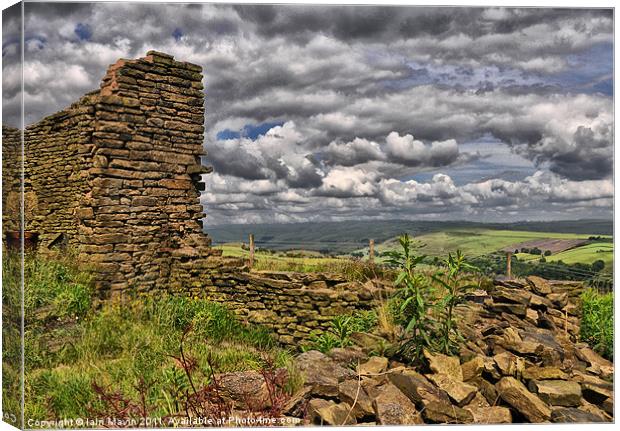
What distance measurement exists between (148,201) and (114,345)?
3.34 m

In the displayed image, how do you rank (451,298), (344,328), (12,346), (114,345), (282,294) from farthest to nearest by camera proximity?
(282,294) < (344,328) < (114,345) < (451,298) < (12,346)

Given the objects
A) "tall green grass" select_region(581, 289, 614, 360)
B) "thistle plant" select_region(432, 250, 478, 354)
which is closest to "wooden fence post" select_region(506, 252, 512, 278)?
"tall green grass" select_region(581, 289, 614, 360)

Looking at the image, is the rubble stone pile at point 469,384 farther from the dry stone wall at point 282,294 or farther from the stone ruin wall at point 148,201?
the stone ruin wall at point 148,201

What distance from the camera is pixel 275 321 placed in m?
9.59

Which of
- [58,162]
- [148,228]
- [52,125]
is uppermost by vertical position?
[52,125]

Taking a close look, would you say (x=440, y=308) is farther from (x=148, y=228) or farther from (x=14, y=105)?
(x=148, y=228)

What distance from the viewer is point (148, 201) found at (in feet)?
32.5

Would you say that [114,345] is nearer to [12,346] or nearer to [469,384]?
[12,346]

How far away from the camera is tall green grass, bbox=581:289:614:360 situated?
6.75m

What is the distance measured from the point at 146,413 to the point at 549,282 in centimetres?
634

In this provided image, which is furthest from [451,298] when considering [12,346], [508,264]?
[508,264]

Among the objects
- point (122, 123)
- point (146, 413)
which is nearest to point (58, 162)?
point (122, 123)

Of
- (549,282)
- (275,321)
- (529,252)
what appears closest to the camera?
(529,252)

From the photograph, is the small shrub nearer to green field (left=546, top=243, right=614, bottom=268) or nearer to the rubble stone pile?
the rubble stone pile
